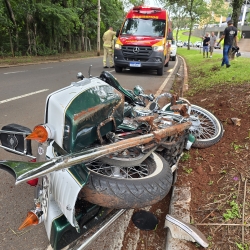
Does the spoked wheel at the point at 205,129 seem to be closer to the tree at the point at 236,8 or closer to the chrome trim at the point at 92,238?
the chrome trim at the point at 92,238

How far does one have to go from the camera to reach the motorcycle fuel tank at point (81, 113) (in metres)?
1.67

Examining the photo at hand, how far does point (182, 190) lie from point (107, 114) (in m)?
1.22

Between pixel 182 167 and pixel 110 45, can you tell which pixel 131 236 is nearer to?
pixel 182 167

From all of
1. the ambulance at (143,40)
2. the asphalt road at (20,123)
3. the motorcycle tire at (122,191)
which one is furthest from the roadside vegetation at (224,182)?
the ambulance at (143,40)

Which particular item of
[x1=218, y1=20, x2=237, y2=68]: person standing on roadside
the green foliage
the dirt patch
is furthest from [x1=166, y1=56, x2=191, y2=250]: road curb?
[x1=218, y1=20, x2=237, y2=68]: person standing on roadside

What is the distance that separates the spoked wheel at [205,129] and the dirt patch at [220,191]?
0.10 metres

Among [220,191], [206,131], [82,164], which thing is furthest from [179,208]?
[206,131]

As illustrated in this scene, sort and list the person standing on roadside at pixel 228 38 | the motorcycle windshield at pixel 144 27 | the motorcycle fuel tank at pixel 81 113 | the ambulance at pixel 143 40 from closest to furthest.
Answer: the motorcycle fuel tank at pixel 81 113, the person standing on roadside at pixel 228 38, the ambulance at pixel 143 40, the motorcycle windshield at pixel 144 27

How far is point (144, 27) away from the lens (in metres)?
10.7

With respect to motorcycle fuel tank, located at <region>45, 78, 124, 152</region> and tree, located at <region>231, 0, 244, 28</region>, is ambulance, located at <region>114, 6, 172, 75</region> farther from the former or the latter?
motorcycle fuel tank, located at <region>45, 78, 124, 152</region>

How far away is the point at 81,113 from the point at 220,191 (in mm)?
1668

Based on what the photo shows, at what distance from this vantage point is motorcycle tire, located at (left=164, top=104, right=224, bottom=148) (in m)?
3.52

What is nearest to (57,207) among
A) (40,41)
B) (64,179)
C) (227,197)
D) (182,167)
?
(64,179)

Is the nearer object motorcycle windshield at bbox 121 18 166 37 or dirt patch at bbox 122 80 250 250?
dirt patch at bbox 122 80 250 250
